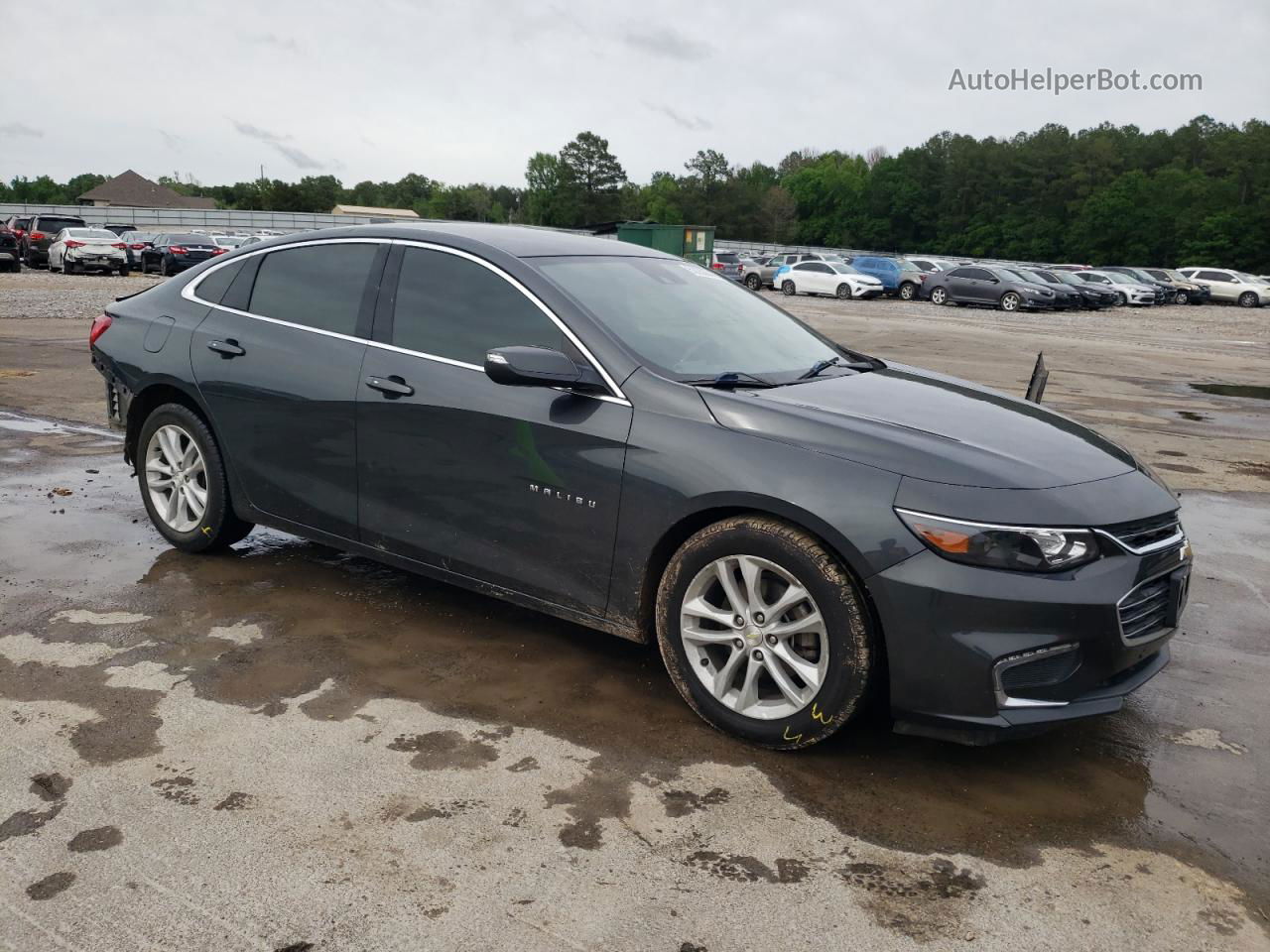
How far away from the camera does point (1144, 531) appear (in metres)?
3.55

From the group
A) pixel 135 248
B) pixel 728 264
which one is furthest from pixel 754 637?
pixel 728 264

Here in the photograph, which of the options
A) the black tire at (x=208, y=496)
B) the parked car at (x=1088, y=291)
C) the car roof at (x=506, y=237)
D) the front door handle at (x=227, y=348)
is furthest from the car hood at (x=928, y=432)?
the parked car at (x=1088, y=291)

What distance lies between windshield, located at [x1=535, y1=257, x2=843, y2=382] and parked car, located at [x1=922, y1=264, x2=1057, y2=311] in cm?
3560

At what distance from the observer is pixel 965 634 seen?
129 inches

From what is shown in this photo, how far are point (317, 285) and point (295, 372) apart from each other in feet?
1.40

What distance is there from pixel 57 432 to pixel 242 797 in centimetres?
633

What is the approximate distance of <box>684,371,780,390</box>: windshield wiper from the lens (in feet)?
13.0

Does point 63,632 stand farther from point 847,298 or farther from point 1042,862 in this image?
point 847,298

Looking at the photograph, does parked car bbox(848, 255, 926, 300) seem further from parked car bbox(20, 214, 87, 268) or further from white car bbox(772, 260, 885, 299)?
parked car bbox(20, 214, 87, 268)

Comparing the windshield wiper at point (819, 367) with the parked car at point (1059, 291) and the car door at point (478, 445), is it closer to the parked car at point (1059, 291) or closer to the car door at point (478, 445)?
the car door at point (478, 445)

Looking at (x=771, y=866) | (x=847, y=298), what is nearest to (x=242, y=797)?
(x=771, y=866)

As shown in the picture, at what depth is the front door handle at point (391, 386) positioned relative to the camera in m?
4.43

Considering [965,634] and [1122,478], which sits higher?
[1122,478]

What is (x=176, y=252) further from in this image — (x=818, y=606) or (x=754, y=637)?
(x=818, y=606)
